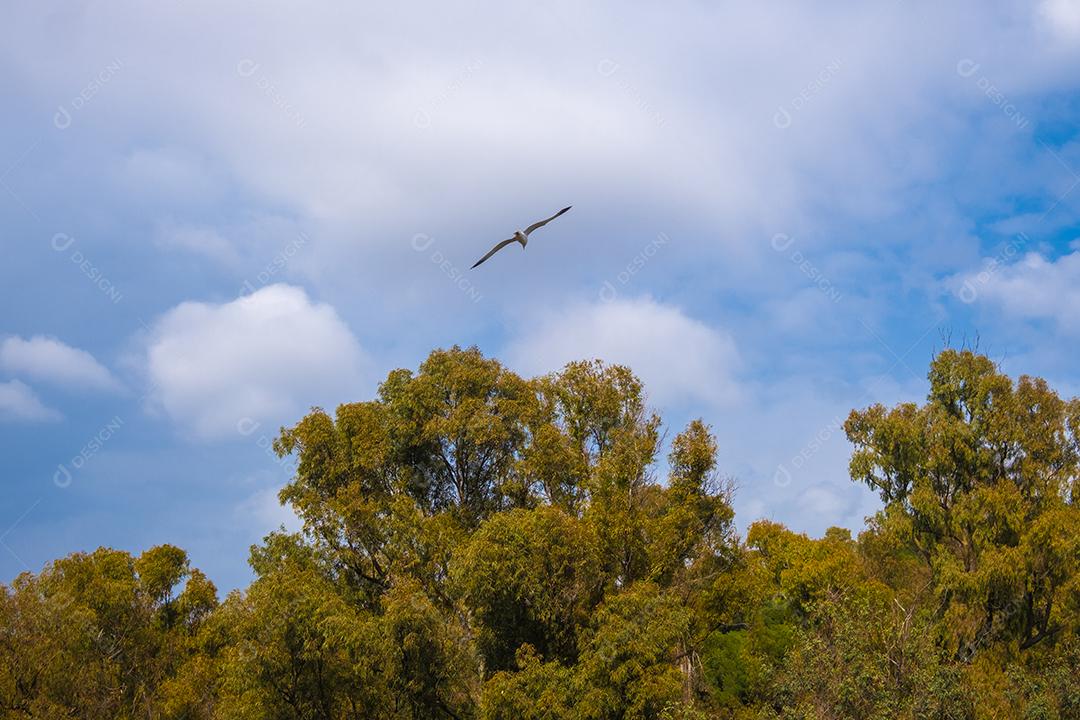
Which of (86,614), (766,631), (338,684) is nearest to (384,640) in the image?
(338,684)

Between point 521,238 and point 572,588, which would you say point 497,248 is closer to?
point 521,238

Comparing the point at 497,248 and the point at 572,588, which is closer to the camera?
the point at 497,248

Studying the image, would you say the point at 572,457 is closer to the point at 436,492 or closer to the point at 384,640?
the point at 436,492

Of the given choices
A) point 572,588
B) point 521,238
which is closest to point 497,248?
point 521,238

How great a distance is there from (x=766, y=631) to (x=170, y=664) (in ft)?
72.9

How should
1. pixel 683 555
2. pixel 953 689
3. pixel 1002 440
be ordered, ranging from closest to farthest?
pixel 953 689
pixel 683 555
pixel 1002 440

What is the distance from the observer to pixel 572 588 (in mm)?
25656

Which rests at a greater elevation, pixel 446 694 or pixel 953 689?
pixel 446 694

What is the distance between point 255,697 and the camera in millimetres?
24609

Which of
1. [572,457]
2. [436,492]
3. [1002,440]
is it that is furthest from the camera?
[1002,440]

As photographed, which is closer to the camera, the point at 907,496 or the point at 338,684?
the point at 338,684

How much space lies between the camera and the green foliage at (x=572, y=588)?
2348cm

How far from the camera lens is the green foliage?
77.0ft

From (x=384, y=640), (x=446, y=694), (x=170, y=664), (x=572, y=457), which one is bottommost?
(x=446, y=694)
